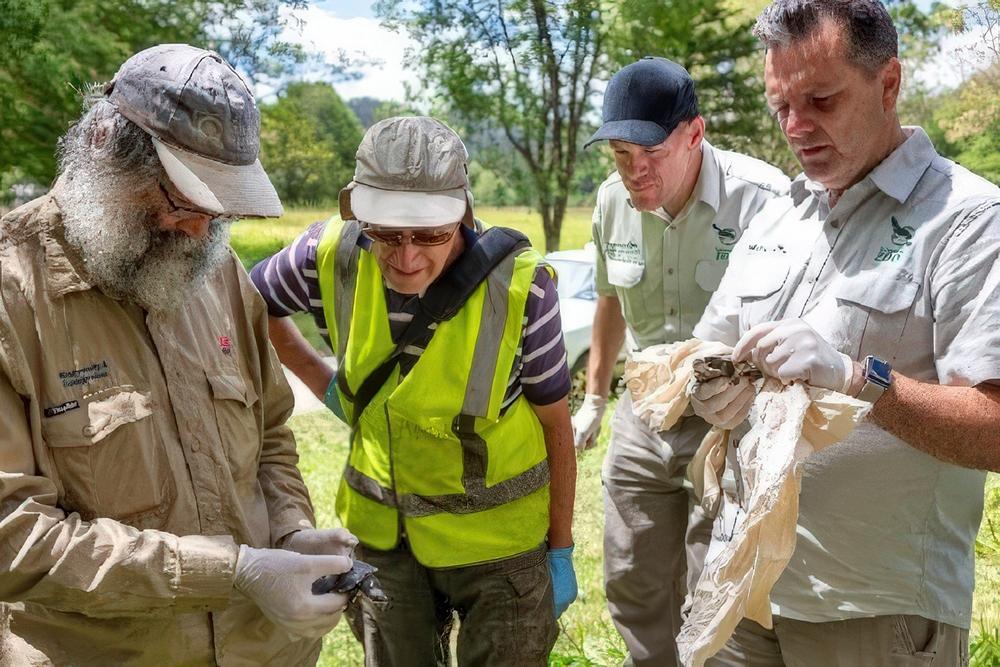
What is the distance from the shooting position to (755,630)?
2.40 metres

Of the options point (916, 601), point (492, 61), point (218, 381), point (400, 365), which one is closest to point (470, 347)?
point (400, 365)

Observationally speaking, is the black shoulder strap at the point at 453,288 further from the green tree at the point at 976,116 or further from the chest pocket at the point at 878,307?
the green tree at the point at 976,116

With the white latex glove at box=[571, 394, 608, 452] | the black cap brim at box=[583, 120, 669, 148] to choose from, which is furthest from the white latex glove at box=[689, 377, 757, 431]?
the white latex glove at box=[571, 394, 608, 452]

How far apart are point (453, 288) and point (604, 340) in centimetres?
165

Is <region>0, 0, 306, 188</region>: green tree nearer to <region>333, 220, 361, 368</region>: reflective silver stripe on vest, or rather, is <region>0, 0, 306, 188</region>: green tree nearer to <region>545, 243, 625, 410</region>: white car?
<region>545, 243, 625, 410</region>: white car

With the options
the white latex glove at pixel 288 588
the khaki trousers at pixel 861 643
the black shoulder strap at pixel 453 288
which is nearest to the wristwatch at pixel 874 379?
the khaki trousers at pixel 861 643

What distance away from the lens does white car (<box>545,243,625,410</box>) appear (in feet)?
25.7

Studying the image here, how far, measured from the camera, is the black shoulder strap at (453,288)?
2.48 meters

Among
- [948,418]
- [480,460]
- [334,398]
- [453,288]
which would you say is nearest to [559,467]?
[480,460]

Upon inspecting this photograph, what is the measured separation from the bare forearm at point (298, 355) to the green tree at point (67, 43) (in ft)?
17.1

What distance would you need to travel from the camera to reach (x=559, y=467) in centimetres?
271

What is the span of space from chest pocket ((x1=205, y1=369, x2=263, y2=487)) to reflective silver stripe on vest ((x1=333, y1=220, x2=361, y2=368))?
43cm

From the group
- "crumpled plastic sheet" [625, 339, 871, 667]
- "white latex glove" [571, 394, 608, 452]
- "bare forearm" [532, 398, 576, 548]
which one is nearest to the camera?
"crumpled plastic sheet" [625, 339, 871, 667]

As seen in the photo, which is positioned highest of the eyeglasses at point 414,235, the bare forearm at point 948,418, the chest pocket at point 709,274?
the eyeglasses at point 414,235
